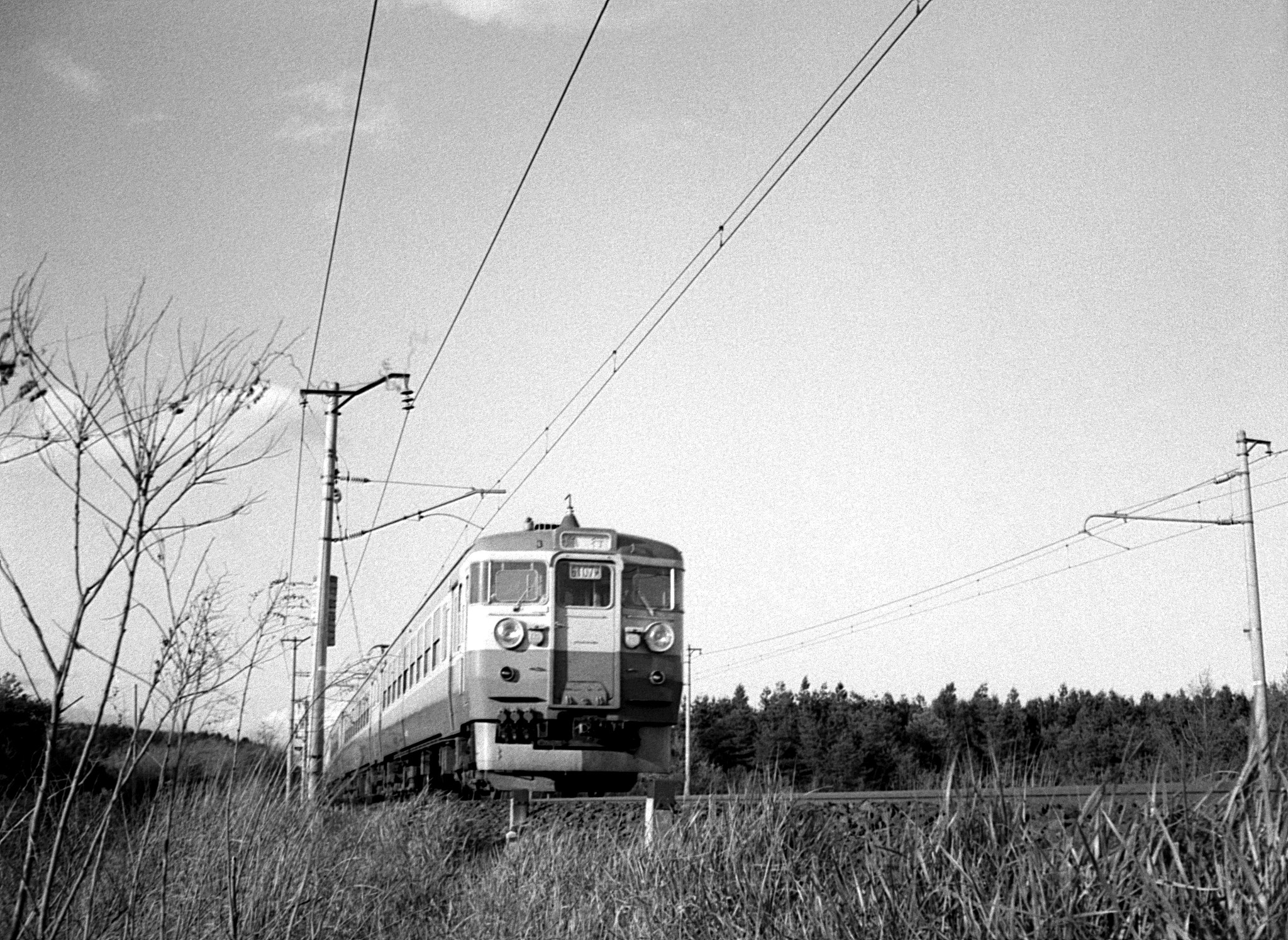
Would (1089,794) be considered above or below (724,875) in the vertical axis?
above

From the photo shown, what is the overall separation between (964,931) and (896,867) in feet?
3.28

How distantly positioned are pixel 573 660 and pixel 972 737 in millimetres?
10146

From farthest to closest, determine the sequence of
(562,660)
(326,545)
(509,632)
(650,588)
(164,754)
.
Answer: (326,545) < (650,588) < (562,660) < (509,632) < (164,754)

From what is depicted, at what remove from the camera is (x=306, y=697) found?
6242 mm

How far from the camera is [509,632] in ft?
49.9

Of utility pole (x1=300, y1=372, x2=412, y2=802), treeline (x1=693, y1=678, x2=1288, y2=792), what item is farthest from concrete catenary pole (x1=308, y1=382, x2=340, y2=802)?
treeline (x1=693, y1=678, x2=1288, y2=792)

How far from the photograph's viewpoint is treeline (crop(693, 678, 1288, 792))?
16.3 feet

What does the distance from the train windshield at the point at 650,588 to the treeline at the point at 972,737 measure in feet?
7.16

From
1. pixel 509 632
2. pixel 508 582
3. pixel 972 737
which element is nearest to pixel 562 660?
pixel 509 632

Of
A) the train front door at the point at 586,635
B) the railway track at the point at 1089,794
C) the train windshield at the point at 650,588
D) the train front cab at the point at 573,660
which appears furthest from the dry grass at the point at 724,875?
the train windshield at the point at 650,588

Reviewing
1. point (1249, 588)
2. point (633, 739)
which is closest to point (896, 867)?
point (633, 739)

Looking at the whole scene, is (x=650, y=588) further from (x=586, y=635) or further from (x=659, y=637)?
(x=586, y=635)

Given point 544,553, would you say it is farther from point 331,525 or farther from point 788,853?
point 788,853

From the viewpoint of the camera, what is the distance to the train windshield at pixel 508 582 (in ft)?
50.5
